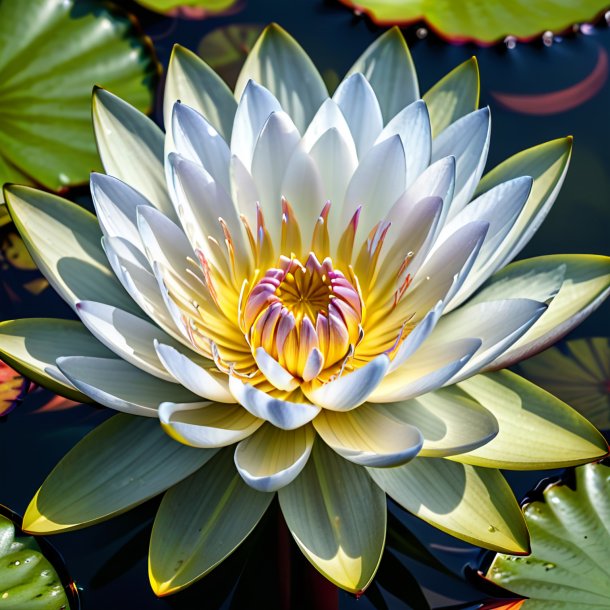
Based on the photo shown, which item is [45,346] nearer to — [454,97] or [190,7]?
[454,97]

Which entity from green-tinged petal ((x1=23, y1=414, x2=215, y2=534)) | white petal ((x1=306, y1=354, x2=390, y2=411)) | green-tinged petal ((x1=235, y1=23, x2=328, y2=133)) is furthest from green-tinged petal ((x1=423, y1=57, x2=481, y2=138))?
green-tinged petal ((x1=23, y1=414, x2=215, y2=534))

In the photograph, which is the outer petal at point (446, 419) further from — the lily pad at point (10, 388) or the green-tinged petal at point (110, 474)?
the lily pad at point (10, 388)

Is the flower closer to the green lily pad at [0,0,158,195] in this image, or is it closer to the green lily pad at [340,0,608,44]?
the green lily pad at [0,0,158,195]

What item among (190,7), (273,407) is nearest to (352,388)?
(273,407)

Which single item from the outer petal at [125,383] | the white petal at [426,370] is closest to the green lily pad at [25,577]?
the outer petal at [125,383]

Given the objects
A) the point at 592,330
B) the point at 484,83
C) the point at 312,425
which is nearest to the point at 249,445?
the point at 312,425

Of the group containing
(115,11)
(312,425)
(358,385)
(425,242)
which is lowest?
(312,425)

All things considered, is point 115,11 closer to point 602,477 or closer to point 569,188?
point 569,188
